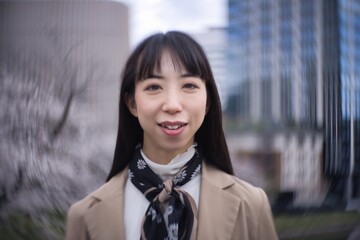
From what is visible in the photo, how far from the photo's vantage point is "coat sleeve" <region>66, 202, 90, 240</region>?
92 centimetres

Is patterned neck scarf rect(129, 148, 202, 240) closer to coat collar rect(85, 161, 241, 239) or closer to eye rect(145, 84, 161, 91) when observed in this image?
coat collar rect(85, 161, 241, 239)

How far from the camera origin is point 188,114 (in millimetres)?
836

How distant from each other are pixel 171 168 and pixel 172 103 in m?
0.18

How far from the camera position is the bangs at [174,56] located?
847 millimetres

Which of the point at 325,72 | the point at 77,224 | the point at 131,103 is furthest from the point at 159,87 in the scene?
the point at 325,72

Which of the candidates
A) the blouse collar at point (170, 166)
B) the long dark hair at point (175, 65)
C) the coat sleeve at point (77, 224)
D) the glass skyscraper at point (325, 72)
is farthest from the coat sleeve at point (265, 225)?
the glass skyscraper at point (325, 72)

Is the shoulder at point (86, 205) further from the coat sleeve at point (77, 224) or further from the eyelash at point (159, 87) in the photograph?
the eyelash at point (159, 87)

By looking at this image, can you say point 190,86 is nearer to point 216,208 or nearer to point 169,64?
point 169,64

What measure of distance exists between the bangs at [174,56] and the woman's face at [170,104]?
1cm

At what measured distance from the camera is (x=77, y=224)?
939mm

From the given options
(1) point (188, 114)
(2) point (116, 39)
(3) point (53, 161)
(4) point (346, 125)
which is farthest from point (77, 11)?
(1) point (188, 114)

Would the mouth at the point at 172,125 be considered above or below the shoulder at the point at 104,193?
above

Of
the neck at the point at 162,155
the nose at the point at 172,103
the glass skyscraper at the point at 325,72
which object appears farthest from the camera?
the glass skyscraper at the point at 325,72

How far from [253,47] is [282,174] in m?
2.59
